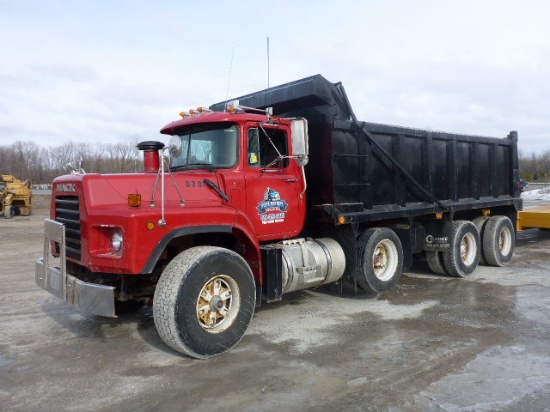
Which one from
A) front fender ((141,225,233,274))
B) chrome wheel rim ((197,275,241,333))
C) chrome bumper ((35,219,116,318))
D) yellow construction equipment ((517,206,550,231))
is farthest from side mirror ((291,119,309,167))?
yellow construction equipment ((517,206,550,231))

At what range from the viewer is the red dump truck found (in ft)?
15.5

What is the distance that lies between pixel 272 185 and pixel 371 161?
207 cm

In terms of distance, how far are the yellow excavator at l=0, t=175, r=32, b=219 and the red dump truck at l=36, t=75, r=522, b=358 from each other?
21420 mm

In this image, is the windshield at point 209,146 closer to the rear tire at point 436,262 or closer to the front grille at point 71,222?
the front grille at point 71,222

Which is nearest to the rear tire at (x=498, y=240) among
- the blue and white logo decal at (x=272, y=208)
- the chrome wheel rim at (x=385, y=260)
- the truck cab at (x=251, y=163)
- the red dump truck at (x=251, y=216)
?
the red dump truck at (x=251, y=216)

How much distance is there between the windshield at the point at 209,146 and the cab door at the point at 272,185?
0.65 ft

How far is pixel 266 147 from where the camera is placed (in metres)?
6.15

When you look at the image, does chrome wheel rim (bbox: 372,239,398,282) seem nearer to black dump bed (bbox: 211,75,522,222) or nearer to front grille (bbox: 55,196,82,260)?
black dump bed (bbox: 211,75,522,222)

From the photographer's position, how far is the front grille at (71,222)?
5020mm

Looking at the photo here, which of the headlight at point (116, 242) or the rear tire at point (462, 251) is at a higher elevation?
the headlight at point (116, 242)

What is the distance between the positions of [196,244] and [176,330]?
1.23 metres

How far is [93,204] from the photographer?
15.7 feet

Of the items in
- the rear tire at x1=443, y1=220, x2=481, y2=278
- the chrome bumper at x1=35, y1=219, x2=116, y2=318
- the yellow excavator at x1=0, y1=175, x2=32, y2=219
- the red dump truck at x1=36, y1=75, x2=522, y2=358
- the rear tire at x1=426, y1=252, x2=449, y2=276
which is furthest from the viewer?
the yellow excavator at x1=0, y1=175, x2=32, y2=219

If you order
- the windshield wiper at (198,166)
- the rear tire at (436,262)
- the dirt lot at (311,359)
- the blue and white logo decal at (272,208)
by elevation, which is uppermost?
the windshield wiper at (198,166)
